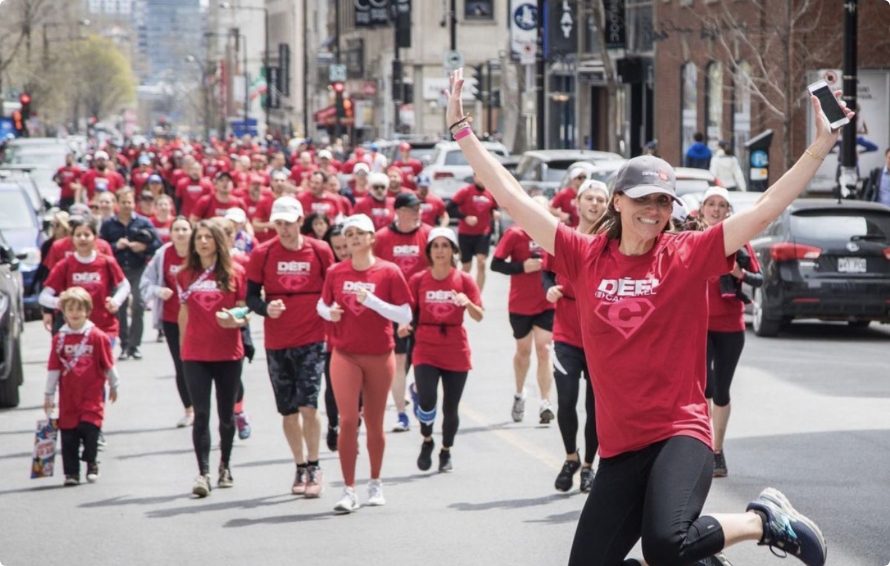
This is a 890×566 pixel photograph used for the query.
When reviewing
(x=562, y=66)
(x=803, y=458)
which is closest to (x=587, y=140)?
(x=562, y=66)

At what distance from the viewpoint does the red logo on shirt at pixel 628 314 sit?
19.5ft

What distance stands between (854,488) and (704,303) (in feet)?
16.8

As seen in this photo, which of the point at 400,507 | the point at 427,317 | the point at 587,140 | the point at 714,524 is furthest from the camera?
the point at 587,140

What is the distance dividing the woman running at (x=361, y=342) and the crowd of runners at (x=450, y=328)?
0.01 m

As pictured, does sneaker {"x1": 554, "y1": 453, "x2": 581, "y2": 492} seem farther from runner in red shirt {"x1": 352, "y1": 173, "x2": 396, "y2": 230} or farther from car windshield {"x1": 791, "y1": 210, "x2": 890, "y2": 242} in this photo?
car windshield {"x1": 791, "y1": 210, "x2": 890, "y2": 242}

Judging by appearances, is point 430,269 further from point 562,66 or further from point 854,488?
point 562,66

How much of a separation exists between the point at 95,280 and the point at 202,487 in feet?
12.5

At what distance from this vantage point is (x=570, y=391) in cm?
1069

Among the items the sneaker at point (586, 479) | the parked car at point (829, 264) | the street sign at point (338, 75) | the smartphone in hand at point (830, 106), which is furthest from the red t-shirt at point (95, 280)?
the street sign at point (338, 75)

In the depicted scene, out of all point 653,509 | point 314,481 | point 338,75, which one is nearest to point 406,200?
point 314,481

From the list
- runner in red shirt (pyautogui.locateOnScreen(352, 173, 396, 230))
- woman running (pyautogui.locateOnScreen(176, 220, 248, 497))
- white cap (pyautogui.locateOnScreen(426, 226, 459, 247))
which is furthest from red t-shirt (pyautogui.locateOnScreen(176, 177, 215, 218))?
woman running (pyautogui.locateOnScreen(176, 220, 248, 497))

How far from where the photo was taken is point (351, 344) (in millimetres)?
10477

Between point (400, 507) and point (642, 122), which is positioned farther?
point (642, 122)

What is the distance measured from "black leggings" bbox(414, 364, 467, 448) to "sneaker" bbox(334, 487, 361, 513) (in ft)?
4.49
